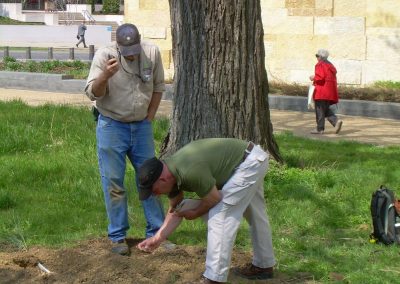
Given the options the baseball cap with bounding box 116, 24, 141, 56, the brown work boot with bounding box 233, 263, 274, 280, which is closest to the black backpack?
the brown work boot with bounding box 233, 263, 274, 280

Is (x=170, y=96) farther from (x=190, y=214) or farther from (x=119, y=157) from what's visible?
(x=190, y=214)

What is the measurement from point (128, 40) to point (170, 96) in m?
11.8

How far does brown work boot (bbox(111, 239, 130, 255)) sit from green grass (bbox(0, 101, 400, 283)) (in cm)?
58

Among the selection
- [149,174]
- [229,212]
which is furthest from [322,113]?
[149,174]

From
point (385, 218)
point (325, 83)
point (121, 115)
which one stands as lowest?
point (385, 218)

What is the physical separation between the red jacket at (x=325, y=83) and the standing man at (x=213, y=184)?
826cm

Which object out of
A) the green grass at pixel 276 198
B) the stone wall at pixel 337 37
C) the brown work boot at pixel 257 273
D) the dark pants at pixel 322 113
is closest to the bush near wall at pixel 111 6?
the stone wall at pixel 337 37

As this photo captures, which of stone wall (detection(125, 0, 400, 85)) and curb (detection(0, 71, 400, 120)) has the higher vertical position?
stone wall (detection(125, 0, 400, 85))

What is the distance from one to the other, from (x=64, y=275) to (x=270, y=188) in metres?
3.28

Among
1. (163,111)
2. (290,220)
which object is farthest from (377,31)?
(290,220)

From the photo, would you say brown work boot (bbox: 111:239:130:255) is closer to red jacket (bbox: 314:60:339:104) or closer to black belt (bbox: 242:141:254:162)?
black belt (bbox: 242:141:254:162)

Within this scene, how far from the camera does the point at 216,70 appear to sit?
902 centimetres

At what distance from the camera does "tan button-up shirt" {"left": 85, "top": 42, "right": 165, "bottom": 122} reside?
21.5 feet

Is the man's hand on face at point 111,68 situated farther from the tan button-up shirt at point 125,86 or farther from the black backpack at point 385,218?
the black backpack at point 385,218
